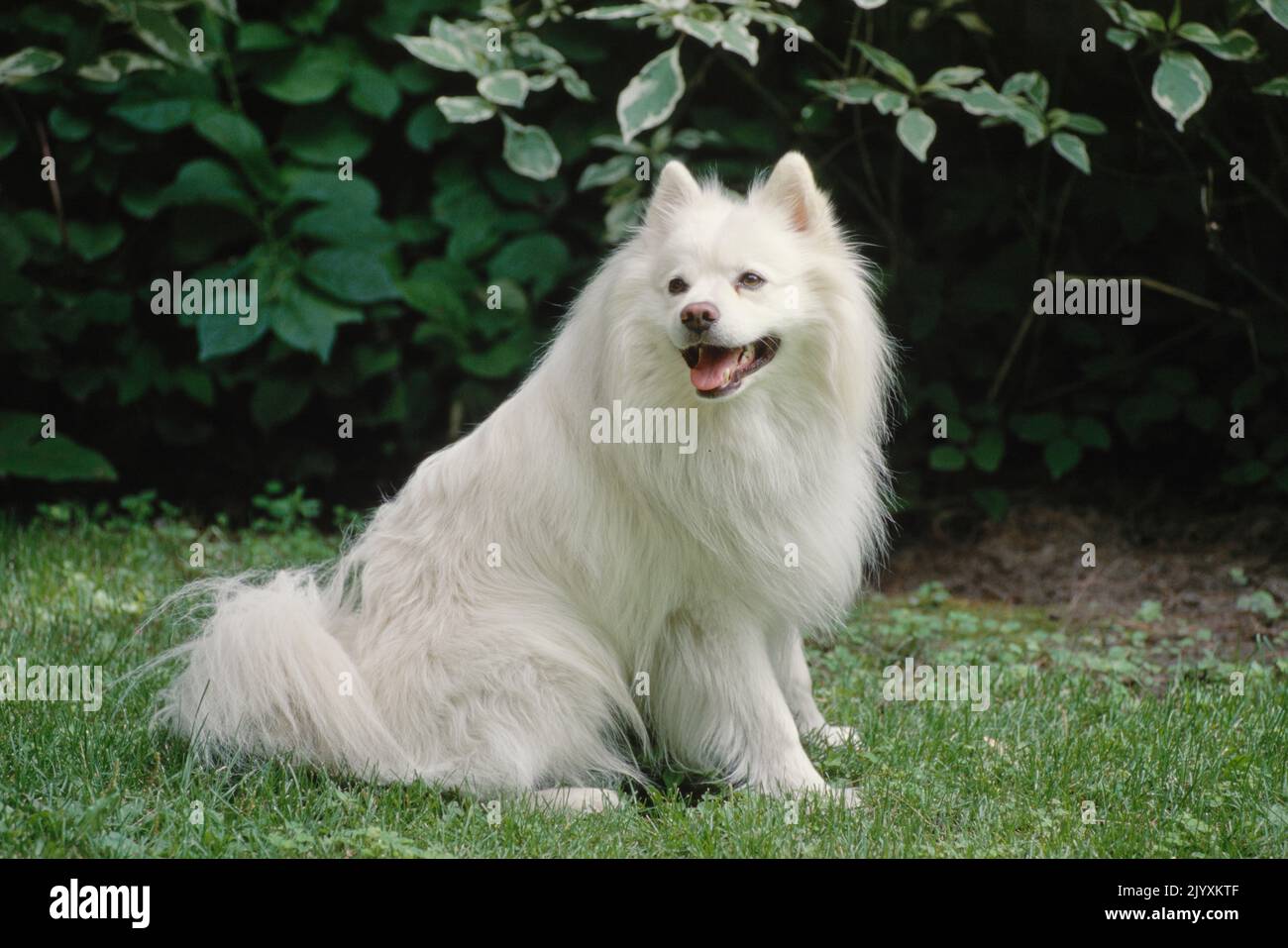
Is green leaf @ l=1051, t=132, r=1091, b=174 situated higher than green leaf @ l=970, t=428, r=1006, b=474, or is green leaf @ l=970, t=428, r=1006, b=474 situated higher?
green leaf @ l=1051, t=132, r=1091, b=174

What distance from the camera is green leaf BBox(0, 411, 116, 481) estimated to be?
593 cm

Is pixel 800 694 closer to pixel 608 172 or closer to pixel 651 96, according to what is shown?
pixel 651 96

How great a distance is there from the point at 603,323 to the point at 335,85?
299 centimetres

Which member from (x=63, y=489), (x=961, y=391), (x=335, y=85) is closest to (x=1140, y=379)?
(x=961, y=391)


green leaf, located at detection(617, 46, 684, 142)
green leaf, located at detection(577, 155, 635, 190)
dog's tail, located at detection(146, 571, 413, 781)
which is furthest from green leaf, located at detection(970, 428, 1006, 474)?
dog's tail, located at detection(146, 571, 413, 781)

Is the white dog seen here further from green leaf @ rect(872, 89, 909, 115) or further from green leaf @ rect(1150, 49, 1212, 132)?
green leaf @ rect(1150, 49, 1212, 132)

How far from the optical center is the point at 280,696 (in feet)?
11.6

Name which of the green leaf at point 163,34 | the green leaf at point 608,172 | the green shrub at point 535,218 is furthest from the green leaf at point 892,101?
the green leaf at point 163,34

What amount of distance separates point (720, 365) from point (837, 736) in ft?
4.46

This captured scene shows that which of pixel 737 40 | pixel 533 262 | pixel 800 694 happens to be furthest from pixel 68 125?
pixel 800 694

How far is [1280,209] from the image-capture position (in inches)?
233

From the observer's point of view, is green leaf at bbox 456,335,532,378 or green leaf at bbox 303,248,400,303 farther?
green leaf at bbox 456,335,532,378

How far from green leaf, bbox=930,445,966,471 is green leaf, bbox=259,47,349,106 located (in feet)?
10.9

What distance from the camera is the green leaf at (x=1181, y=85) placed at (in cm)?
471
